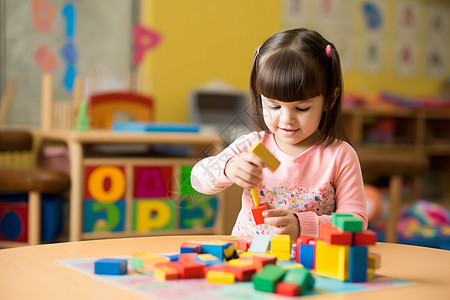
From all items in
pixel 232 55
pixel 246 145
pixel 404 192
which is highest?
pixel 232 55

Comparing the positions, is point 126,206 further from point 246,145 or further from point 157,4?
point 157,4

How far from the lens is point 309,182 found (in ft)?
3.23

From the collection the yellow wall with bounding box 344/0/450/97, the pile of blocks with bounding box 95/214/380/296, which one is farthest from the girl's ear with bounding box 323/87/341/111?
the yellow wall with bounding box 344/0/450/97

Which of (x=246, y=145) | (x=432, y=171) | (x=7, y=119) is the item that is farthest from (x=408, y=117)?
(x=246, y=145)

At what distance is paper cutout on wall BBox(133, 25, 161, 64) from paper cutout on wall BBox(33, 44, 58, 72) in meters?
0.47

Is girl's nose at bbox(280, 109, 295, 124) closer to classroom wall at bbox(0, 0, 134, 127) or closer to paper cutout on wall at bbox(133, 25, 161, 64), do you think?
classroom wall at bbox(0, 0, 134, 127)

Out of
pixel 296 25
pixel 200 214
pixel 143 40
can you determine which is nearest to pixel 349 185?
pixel 200 214

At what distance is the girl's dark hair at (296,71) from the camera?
858mm

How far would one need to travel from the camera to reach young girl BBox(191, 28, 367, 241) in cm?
85

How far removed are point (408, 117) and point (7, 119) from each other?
2.99 meters

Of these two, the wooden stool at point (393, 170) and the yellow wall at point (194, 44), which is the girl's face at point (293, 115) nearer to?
the wooden stool at point (393, 170)

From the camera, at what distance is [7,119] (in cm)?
322

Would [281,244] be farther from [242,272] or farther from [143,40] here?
[143,40]

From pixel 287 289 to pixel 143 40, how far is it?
3.09m
